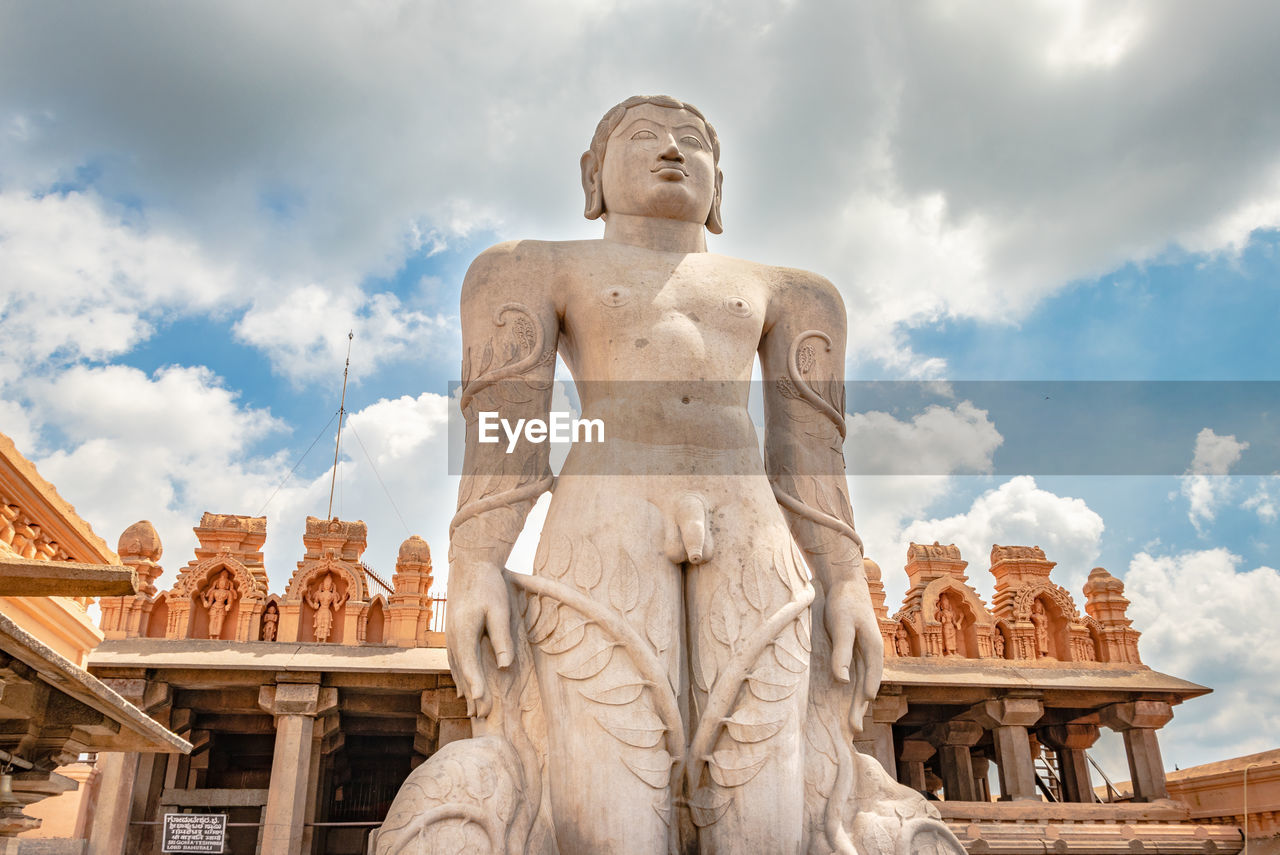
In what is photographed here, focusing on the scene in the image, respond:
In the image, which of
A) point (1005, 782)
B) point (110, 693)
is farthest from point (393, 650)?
point (1005, 782)

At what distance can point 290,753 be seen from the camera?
451 inches

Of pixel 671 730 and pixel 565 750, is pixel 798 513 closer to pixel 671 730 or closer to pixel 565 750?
pixel 671 730

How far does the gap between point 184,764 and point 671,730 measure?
13096mm

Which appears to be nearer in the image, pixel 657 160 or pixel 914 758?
pixel 657 160

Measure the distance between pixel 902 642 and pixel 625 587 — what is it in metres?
12.0

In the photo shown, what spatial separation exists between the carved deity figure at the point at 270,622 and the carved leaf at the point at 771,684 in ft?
36.4

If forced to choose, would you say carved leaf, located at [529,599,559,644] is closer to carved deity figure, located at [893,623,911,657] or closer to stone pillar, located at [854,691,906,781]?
stone pillar, located at [854,691,906,781]

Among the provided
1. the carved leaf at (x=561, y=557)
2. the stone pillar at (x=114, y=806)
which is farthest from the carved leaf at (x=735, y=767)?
the stone pillar at (x=114, y=806)

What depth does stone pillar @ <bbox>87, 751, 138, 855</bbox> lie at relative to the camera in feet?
36.2

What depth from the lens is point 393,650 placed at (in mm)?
12398

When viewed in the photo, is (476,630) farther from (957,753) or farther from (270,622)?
(957,753)

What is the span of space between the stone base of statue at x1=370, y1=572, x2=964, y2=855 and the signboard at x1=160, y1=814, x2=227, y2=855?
951cm

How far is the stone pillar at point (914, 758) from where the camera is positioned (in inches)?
660

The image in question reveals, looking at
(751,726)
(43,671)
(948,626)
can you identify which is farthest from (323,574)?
(751,726)
